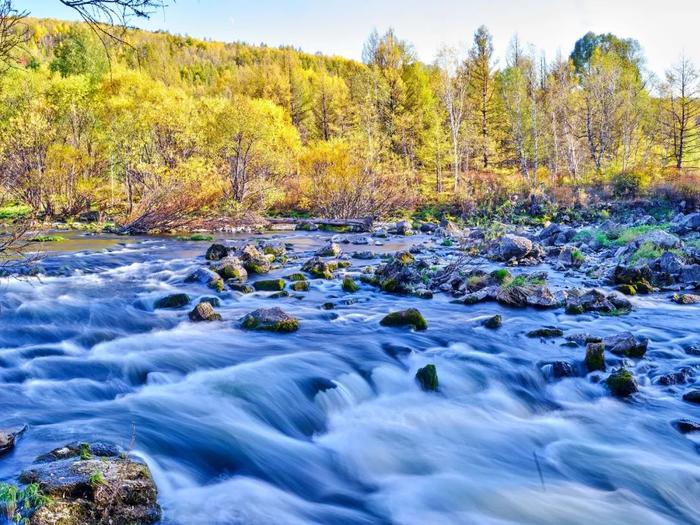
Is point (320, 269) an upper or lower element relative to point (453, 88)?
lower

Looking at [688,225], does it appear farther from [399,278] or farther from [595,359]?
[595,359]

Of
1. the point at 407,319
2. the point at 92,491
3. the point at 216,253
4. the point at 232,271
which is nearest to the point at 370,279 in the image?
the point at 407,319

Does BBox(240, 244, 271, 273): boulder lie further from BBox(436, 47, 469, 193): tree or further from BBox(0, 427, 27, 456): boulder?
BBox(436, 47, 469, 193): tree

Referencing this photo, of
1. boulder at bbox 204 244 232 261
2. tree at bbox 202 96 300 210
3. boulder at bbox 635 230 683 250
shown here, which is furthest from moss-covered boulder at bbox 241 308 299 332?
tree at bbox 202 96 300 210

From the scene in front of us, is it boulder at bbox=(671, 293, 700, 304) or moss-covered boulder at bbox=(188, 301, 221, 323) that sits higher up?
boulder at bbox=(671, 293, 700, 304)

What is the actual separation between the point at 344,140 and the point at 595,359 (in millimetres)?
28398

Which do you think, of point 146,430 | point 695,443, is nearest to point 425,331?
point 695,443

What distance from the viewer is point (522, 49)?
173ft

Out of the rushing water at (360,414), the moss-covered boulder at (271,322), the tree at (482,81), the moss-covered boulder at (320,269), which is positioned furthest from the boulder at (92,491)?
the tree at (482,81)

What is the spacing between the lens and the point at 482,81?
4831 cm

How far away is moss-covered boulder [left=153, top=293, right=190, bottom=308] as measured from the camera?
34.3 ft

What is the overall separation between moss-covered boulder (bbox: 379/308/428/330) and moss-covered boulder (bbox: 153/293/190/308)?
13.4 ft

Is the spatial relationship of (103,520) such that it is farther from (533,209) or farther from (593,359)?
(533,209)

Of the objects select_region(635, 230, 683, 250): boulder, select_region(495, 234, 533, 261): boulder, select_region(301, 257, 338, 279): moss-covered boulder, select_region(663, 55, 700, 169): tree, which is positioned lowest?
select_region(301, 257, 338, 279): moss-covered boulder
